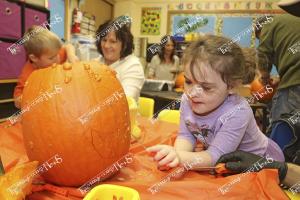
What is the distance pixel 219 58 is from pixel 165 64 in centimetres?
296

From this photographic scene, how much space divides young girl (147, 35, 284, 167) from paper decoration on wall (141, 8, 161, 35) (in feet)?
15.6

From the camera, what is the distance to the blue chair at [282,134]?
3.04ft

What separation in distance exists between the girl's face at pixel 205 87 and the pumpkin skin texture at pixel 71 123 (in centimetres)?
22

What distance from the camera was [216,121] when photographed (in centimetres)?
82

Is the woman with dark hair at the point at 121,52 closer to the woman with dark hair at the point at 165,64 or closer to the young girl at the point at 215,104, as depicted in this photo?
the young girl at the point at 215,104

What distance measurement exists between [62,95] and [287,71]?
4.17 ft

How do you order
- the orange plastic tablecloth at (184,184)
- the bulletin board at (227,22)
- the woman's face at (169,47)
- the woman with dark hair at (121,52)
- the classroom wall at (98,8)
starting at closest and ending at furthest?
1. the orange plastic tablecloth at (184,184)
2. the woman with dark hair at (121,52)
3. the woman's face at (169,47)
4. the classroom wall at (98,8)
5. the bulletin board at (227,22)

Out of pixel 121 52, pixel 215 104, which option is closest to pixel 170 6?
pixel 121 52

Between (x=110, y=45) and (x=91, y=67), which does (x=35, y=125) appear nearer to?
(x=91, y=67)

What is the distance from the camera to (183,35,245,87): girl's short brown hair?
2.48ft

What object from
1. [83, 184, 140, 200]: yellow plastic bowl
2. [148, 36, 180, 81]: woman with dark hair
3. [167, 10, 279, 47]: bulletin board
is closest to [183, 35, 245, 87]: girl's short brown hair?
[83, 184, 140, 200]: yellow plastic bowl

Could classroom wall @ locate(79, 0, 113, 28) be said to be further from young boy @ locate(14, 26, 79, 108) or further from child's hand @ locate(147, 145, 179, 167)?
child's hand @ locate(147, 145, 179, 167)

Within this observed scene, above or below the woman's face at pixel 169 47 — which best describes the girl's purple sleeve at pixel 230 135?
below

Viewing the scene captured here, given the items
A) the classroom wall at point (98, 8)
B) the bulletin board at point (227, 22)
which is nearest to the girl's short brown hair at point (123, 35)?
the classroom wall at point (98, 8)
